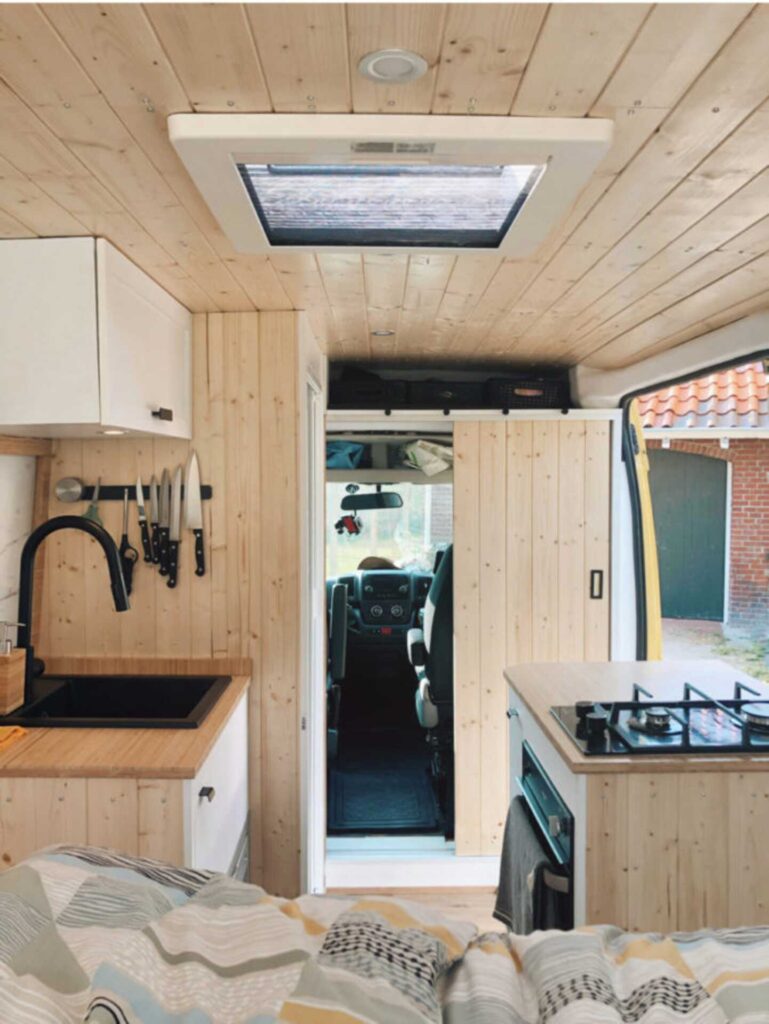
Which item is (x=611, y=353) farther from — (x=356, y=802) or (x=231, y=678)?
(x=356, y=802)

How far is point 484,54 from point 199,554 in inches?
69.5

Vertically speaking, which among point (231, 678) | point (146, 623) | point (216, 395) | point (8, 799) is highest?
point (216, 395)

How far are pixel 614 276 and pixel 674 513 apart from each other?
236 cm

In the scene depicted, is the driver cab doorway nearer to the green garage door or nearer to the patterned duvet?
the green garage door

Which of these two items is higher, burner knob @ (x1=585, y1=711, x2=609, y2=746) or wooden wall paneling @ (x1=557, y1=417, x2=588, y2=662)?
wooden wall paneling @ (x1=557, y1=417, x2=588, y2=662)

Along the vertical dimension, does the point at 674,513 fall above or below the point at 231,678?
above

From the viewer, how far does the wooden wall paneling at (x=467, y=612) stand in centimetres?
336

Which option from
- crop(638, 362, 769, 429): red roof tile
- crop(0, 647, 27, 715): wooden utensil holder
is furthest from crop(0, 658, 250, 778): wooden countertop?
crop(638, 362, 769, 429): red roof tile

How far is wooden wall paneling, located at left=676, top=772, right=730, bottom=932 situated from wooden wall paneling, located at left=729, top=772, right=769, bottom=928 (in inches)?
0.6

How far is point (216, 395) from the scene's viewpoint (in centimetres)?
238

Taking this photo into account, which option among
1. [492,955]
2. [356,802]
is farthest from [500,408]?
[492,955]

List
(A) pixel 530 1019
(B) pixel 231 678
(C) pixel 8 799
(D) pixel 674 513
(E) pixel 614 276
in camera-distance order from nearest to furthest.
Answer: (A) pixel 530 1019
(C) pixel 8 799
(E) pixel 614 276
(B) pixel 231 678
(D) pixel 674 513

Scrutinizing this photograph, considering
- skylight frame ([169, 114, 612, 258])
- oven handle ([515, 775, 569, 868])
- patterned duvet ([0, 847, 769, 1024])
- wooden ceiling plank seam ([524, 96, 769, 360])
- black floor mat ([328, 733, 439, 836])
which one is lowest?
black floor mat ([328, 733, 439, 836])

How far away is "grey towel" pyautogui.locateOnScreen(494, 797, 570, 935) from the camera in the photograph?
1776mm
